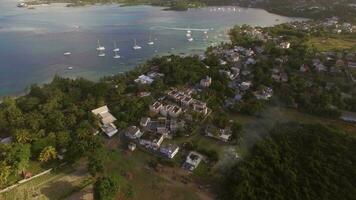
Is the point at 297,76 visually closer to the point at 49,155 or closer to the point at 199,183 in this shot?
the point at 199,183

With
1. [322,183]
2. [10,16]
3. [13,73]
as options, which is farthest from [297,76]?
[10,16]

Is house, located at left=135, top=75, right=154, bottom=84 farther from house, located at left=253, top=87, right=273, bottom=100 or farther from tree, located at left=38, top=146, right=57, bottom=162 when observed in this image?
tree, located at left=38, top=146, right=57, bottom=162

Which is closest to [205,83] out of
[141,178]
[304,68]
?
[304,68]

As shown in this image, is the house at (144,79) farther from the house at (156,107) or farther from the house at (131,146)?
the house at (131,146)

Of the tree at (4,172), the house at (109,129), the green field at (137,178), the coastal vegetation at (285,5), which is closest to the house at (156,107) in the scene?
the house at (109,129)

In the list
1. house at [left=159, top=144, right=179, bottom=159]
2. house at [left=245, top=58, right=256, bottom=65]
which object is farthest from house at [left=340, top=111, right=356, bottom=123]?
house at [left=159, top=144, right=179, bottom=159]

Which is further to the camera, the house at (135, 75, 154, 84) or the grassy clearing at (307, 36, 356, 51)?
the grassy clearing at (307, 36, 356, 51)

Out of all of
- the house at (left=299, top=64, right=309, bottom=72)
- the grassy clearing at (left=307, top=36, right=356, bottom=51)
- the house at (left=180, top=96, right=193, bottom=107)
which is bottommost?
the house at (left=180, top=96, right=193, bottom=107)
